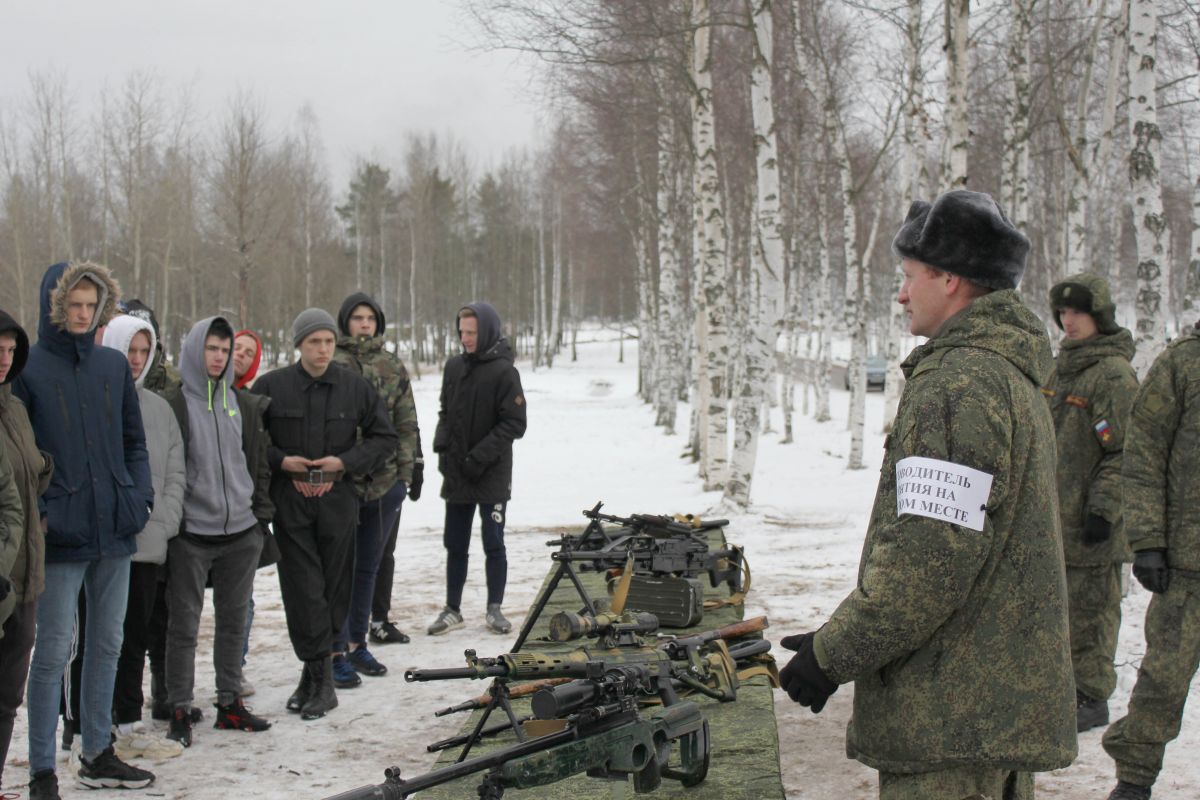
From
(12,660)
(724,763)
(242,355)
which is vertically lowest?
(724,763)

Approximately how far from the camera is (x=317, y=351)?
220 inches

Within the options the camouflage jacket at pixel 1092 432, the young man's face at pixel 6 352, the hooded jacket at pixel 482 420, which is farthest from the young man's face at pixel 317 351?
the camouflage jacket at pixel 1092 432

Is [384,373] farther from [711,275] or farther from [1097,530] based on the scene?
[711,275]

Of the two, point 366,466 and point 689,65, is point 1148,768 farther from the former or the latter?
point 689,65

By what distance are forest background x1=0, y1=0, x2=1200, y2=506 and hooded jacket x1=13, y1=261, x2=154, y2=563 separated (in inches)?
278

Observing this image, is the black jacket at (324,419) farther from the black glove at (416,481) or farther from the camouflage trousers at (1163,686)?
the camouflage trousers at (1163,686)

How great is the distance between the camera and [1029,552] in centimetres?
228

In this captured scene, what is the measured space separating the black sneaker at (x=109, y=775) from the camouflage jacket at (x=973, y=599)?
11.1 feet

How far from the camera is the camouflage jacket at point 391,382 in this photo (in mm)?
6539

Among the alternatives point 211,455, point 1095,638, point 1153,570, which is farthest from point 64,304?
point 1095,638

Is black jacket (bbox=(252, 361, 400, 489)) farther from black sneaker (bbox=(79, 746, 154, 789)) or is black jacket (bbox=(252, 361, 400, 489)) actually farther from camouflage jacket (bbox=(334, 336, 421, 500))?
black sneaker (bbox=(79, 746, 154, 789))

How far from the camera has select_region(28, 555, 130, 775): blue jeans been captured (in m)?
4.23

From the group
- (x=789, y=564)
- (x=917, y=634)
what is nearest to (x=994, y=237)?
(x=917, y=634)

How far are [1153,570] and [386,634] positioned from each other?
448 centimetres
